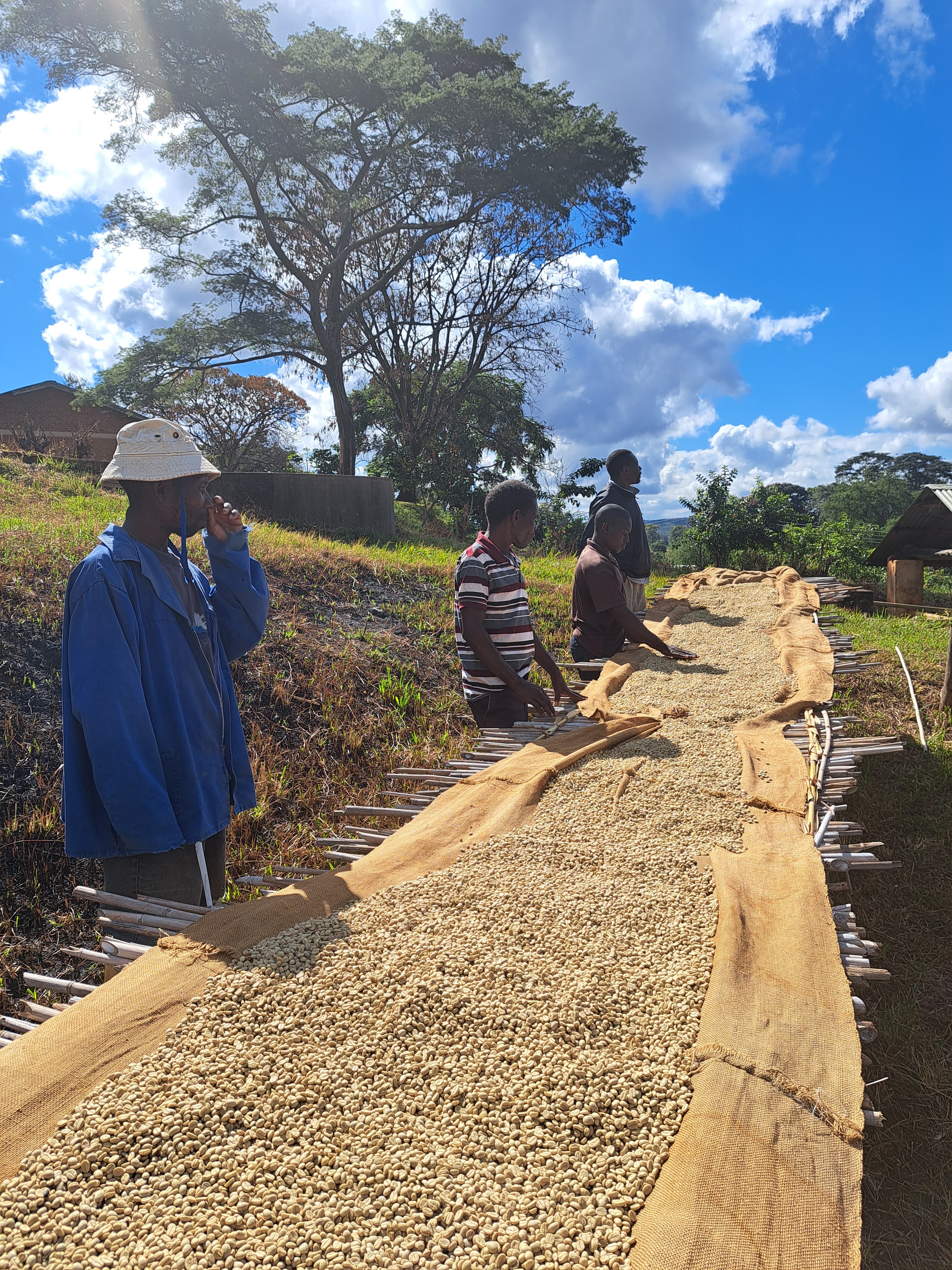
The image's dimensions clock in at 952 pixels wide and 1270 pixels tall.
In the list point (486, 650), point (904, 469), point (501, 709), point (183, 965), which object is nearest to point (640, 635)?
point (501, 709)

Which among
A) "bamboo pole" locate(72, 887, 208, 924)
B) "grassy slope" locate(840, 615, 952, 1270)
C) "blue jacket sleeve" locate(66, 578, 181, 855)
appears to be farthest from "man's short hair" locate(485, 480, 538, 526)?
"grassy slope" locate(840, 615, 952, 1270)

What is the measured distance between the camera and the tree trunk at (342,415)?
14156 millimetres

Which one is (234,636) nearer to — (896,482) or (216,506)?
(216,506)

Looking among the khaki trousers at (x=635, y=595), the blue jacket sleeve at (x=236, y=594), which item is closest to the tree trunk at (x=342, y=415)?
the khaki trousers at (x=635, y=595)

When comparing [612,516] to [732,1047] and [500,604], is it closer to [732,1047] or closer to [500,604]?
[500,604]

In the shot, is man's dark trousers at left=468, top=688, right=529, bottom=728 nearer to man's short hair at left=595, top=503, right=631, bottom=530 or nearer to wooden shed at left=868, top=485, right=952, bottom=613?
man's short hair at left=595, top=503, right=631, bottom=530

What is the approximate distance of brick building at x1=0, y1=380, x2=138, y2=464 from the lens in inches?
731

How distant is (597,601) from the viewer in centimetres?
394

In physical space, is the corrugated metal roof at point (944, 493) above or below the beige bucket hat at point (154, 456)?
above

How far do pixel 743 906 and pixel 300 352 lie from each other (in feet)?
50.6

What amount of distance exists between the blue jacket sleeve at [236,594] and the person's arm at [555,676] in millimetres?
1357

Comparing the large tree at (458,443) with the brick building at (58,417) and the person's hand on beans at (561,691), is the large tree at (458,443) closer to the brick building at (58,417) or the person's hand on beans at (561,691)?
the brick building at (58,417)

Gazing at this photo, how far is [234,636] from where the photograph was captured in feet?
7.92

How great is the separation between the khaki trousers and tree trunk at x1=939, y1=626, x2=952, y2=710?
2022mm
